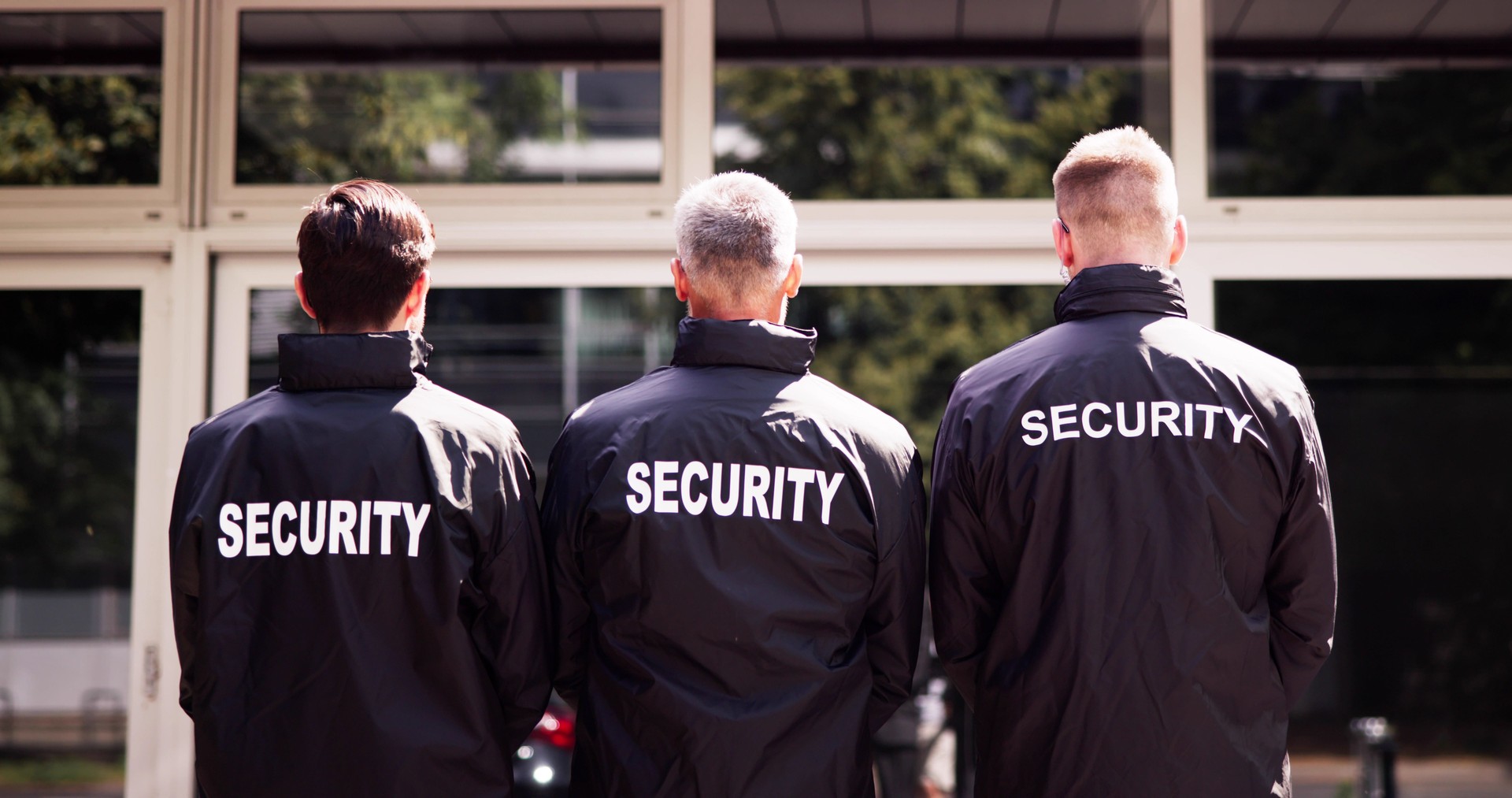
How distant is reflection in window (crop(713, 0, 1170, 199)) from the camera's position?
3020 millimetres

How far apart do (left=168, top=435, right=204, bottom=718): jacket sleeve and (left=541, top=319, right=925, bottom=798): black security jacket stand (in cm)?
48

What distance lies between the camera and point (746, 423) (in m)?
1.75

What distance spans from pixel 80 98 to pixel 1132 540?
106 inches

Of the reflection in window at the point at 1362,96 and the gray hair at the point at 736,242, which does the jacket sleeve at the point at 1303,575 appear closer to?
the gray hair at the point at 736,242

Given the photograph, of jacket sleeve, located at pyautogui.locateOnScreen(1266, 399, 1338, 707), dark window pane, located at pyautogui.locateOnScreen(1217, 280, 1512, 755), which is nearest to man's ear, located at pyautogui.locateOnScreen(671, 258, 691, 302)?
jacket sleeve, located at pyautogui.locateOnScreen(1266, 399, 1338, 707)

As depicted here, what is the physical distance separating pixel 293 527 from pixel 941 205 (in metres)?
1.77

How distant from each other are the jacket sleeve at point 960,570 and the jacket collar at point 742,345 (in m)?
0.26

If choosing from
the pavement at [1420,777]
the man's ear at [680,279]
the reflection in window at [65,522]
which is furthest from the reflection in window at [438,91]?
the pavement at [1420,777]

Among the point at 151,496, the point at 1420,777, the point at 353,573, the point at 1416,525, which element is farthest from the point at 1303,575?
the point at 1420,777

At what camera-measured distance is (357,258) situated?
69.2 inches

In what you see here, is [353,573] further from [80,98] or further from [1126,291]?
[80,98]

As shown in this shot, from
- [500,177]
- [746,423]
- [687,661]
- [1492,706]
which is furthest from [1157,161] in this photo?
[1492,706]

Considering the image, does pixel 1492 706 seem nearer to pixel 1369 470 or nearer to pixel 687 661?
pixel 1369 470

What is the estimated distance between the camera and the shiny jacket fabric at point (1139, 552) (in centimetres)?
170
